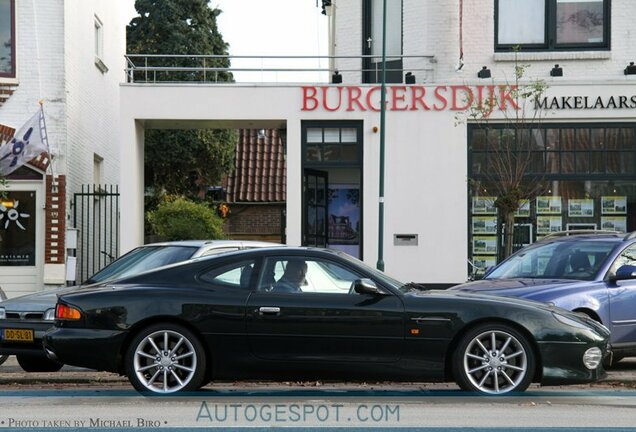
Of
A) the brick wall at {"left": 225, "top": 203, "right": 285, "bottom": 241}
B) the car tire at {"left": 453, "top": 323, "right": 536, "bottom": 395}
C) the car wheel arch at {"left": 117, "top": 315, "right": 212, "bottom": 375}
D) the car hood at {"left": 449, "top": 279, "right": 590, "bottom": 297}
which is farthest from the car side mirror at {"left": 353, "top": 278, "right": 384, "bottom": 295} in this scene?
the brick wall at {"left": 225, "top": 203, "right": 285, "bottom": 241}

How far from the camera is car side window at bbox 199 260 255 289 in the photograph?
10.0 meters

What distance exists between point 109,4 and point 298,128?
30.9 ft

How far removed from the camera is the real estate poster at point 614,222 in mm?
22469

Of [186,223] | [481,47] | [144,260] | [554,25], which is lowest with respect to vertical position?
[144,260]

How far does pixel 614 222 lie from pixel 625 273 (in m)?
10.5

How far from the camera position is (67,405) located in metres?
9.23

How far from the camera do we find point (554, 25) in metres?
22.9

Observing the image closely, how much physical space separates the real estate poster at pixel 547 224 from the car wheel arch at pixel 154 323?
45.8 ft

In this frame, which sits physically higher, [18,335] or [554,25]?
[554,25]

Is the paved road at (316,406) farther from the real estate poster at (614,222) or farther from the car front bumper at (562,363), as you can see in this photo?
the real estate poster at (614,222)

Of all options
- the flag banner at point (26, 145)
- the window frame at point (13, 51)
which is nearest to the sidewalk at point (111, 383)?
the flag banner at point (26, 145)

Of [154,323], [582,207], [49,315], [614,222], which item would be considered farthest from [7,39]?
[154,323]

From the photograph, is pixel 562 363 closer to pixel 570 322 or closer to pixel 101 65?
pixel 570 322

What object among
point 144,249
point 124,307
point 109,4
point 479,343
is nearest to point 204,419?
point 124,307
